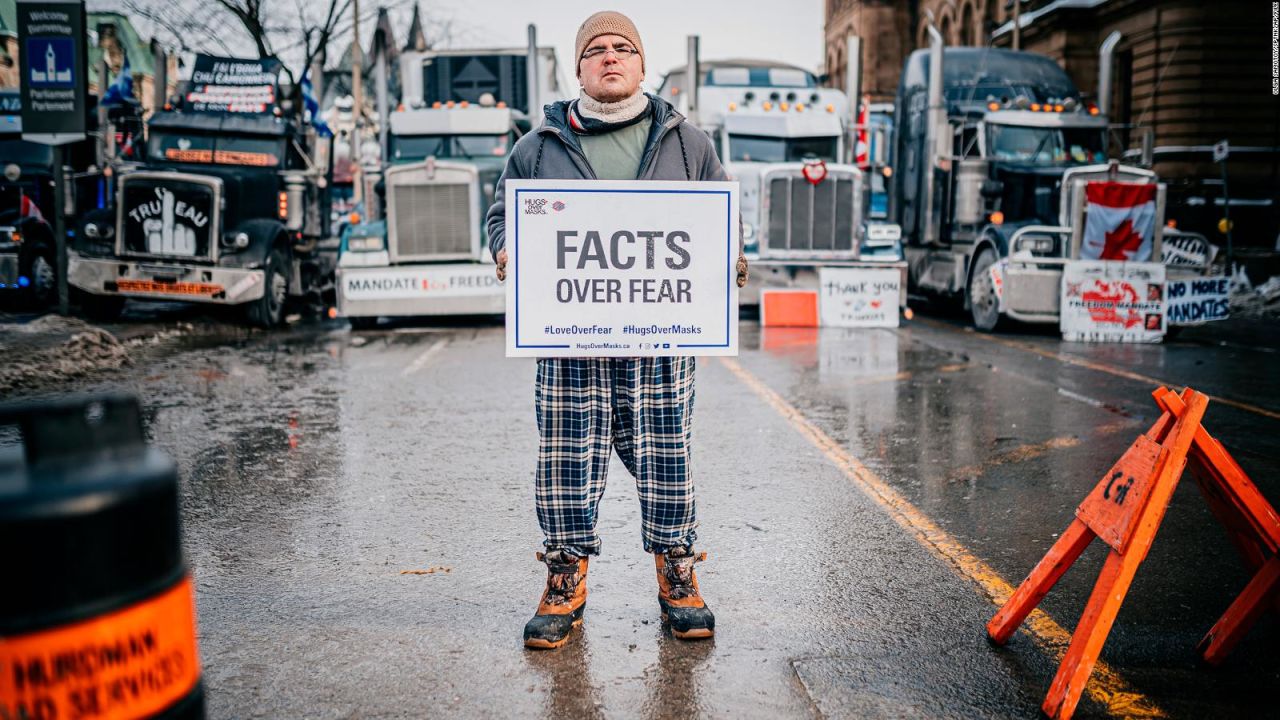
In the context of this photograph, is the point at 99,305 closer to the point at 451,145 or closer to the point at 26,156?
the point at 26,156

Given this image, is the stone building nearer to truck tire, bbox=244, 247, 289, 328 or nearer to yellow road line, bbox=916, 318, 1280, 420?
yellow road line, bbox=916, 318, 1280, 420

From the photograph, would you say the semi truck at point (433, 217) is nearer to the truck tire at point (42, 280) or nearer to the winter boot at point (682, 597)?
the truck tire at point (42, 280)

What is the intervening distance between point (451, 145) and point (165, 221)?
13.7 feet

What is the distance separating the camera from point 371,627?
3.97 metres

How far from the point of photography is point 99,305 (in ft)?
50.5

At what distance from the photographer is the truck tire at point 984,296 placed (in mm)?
15195

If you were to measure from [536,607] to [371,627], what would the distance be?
2.01 ft

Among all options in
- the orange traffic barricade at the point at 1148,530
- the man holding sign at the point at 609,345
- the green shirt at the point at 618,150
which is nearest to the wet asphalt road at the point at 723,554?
the orange traffic barricade at the point at 1148,530

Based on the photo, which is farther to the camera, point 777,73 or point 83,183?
point 777,73

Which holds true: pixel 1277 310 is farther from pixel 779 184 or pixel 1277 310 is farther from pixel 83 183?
pixel 83 183

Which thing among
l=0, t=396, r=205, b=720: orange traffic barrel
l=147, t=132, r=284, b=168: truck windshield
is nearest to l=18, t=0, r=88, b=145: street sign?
l=147, t=132, r=284, b=168: truck windshield

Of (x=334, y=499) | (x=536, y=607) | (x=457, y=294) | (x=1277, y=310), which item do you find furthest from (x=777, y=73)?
(x=536, y=607)

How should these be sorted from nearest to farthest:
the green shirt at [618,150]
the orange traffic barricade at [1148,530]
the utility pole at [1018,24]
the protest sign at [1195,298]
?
the orange traffic barricade at [1148,530]
the green shirt at [618,150]
the protest sign at [1195,298]
the utility pole at [1018,24]

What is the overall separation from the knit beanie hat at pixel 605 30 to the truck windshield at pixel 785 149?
1362 centimetres
